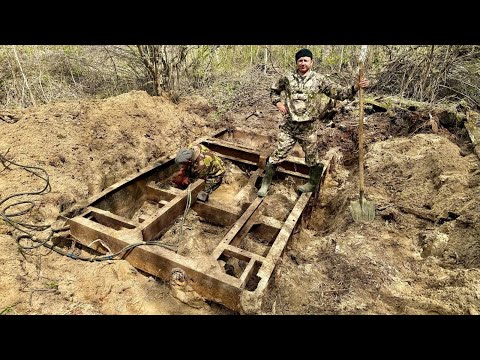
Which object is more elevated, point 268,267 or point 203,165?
point 203,165

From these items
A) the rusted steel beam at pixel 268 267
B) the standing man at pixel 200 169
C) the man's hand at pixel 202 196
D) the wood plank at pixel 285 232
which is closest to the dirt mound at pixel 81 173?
the rusted steel beam at pixel 268 267

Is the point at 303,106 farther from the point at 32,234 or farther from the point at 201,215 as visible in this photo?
the point at 32,234

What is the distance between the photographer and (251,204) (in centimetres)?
399

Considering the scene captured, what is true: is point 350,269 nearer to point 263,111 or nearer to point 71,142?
point 71,142

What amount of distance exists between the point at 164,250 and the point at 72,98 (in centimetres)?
547

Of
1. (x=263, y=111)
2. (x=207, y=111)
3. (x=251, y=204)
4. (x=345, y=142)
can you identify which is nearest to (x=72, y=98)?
(x=207, y=111)

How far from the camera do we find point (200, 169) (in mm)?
4480

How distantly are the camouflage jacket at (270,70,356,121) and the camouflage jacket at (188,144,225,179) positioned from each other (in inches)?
54.5

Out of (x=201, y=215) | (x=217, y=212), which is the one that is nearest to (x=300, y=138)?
(x=217, y=212)

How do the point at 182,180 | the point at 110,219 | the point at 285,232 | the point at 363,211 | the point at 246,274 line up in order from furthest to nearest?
the point at 182,180 → the point at 363,211 → the point at 110,219 → the point at 285,232 → the point at 246,274

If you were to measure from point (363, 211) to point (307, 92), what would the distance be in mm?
1752

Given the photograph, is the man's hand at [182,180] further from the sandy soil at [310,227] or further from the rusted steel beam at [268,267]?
the rusted steel beam at [268,267]

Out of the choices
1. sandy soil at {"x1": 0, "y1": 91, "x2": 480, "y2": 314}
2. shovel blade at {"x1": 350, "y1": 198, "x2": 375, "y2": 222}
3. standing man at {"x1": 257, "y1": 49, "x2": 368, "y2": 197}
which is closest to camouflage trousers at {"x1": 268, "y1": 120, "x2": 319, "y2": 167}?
standing man at {"x1": 257, "y1": 49, "x2": 368, "y2": 197}

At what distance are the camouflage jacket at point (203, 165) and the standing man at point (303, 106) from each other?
2.61ft
